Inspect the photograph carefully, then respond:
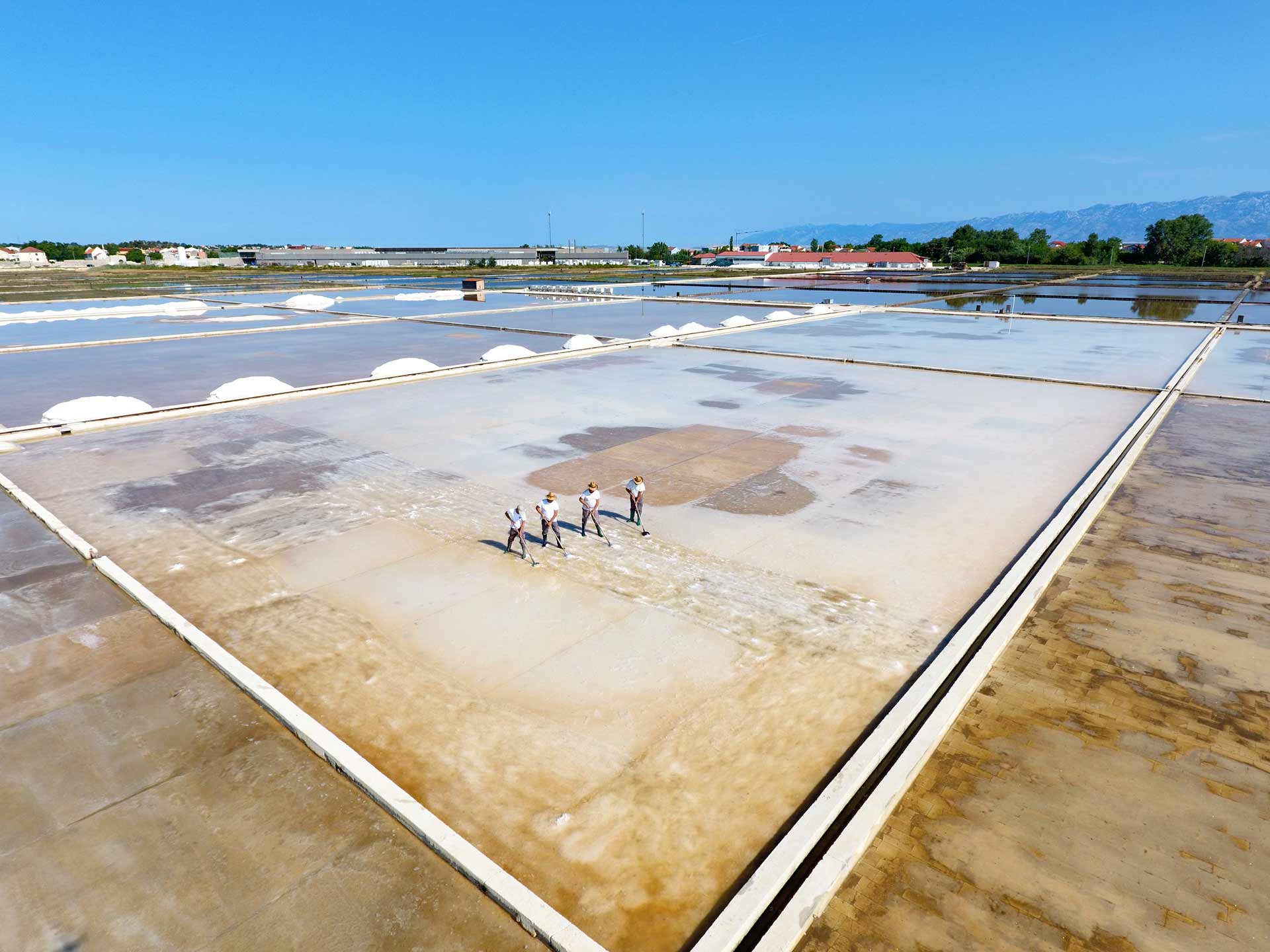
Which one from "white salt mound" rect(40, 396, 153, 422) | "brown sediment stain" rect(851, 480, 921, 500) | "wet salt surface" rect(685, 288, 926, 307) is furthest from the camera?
"wet salt surface" rect(685, 288, 926, 307)

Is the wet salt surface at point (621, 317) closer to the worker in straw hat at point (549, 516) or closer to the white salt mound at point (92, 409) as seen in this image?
the white salt mound at point (92, 409)

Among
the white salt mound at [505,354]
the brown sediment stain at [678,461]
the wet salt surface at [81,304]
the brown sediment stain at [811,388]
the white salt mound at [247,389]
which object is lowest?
the brown sediment stain at [678,461]

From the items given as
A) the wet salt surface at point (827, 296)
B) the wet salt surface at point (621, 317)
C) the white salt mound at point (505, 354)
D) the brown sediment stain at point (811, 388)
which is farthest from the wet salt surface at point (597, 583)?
the wet salt surface at point (827, 296)

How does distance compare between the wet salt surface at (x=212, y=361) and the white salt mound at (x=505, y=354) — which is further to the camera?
the white salt mound at (x=505, y=354)

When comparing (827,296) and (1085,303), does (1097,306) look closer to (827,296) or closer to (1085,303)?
(1085,303)

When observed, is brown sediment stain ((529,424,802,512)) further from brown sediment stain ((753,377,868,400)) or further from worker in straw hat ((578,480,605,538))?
brown sediment stain ((753,377,868,400))

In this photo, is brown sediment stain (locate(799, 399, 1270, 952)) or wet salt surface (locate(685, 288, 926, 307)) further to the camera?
wet salt surface (locate(685, 288, 926, 307))

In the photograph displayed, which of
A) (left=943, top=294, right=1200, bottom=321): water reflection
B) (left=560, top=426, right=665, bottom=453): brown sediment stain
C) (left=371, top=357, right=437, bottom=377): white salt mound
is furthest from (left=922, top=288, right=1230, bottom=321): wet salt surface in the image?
(left=560, top=426, right=665, bottom=453): brown sediment stain
